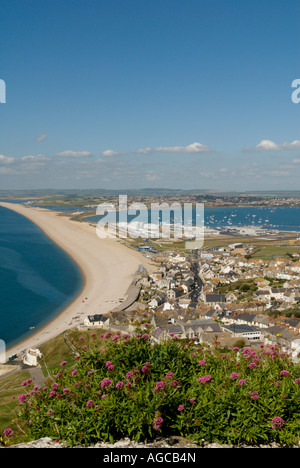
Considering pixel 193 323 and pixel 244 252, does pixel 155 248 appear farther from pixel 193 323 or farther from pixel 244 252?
pixel 193 323

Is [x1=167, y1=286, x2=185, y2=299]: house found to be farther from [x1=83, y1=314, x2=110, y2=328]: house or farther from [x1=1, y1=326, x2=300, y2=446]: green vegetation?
[x1=1, y1=326, x2=300, y2=446]: green vegetation

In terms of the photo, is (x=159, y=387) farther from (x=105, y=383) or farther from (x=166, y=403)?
(x=105, y=383)

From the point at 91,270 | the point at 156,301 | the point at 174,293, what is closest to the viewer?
the point at 156,301

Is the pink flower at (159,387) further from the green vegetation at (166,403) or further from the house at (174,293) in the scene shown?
the house at (174,293)

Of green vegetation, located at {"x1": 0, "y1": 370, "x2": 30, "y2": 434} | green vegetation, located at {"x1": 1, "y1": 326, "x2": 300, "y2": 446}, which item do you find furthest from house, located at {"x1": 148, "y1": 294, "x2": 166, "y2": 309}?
green vegetation, located at {"x1": 1, "y1": 326, "x2": 300, "y2": 446}

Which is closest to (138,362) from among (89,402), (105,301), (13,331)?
(89,402)

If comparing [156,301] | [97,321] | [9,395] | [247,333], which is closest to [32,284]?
[156,301]
